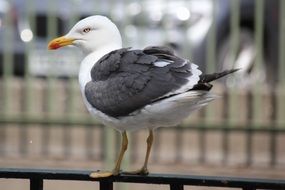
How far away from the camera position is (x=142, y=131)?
21.1 feet

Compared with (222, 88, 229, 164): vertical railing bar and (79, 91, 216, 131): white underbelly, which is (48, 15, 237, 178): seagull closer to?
(79, 91, 216, 131): white underbelly

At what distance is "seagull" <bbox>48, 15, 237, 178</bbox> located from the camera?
2666 mm

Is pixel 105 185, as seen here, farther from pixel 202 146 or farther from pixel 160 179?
pixel 202 146

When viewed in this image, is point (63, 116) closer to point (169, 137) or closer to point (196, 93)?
point (169, 137)

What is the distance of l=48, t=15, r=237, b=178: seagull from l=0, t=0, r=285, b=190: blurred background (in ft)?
10.2

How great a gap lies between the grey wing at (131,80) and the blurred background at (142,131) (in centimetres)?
314

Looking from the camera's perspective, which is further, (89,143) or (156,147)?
(89,143)

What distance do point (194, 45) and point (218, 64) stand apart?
0.85ft

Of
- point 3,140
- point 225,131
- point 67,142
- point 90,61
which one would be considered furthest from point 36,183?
point 3,140

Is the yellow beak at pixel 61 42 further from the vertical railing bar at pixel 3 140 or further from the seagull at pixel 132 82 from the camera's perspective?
the vertical railing bar at pixel 3 140

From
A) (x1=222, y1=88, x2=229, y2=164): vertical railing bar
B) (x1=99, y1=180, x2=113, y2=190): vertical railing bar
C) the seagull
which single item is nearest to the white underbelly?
Answer: the seagull

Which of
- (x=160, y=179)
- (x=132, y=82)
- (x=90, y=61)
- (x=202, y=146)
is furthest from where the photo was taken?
(x=202, y=146)

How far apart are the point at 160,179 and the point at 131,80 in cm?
37

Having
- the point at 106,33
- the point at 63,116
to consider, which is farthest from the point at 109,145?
the point at 106,33
